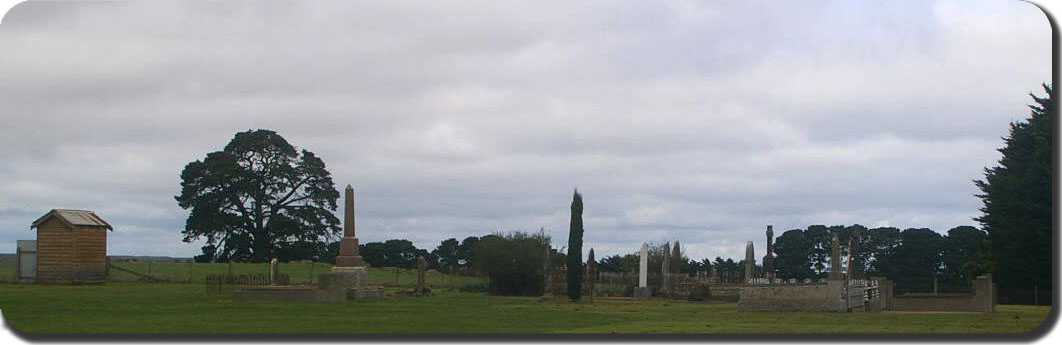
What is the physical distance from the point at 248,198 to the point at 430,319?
3982 centimetres

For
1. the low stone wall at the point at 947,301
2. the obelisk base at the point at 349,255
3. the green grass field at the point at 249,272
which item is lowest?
the green grass field at the point at 249,272

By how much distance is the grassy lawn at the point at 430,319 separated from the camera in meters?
22.3

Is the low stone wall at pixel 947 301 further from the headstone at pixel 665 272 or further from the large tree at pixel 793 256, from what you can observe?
the large tree at pixel 793 256

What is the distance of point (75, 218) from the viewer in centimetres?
5022

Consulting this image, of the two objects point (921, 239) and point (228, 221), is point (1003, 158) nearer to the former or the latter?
point (921, 239)

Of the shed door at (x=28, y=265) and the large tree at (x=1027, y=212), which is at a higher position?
the large tree at (x=1027, y=212)

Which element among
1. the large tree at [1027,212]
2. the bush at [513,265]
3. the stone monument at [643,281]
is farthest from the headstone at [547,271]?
the large tree at [1027,212]

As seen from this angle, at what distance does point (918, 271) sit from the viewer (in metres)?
62.2

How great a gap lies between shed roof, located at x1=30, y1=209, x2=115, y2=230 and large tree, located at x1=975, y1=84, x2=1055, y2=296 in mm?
35991

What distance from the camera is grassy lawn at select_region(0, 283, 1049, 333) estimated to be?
73.1ft

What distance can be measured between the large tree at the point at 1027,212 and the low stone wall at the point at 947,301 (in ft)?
25.2

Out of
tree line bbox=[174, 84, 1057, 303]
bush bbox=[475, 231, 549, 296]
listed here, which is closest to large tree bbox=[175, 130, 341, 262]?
tree line bbox=[174, 84, 1057, 303]

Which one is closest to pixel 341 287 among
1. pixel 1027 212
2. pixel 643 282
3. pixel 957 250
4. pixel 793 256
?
pixel 643 282

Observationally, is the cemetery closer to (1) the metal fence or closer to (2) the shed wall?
(1) the metal fence
